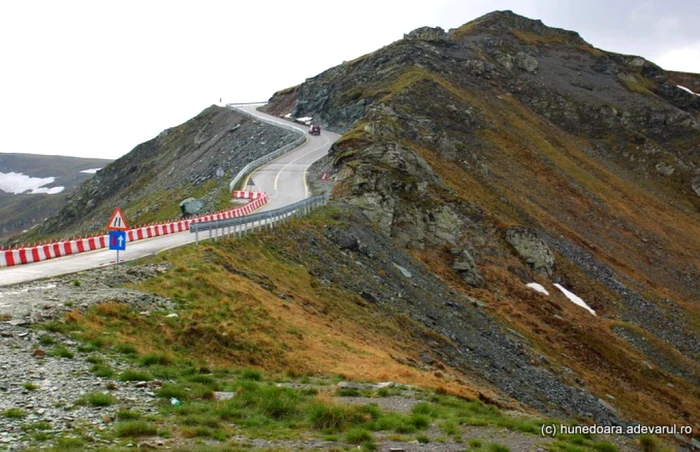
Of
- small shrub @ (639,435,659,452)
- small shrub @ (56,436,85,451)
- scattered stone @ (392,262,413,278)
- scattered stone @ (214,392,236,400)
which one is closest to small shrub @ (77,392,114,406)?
small shrub @ (56,436,85,451)

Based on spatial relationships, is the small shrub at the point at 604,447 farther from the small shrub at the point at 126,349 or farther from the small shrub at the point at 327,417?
the small shrub at the point at 126,349

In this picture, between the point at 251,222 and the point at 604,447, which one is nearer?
the point at 604,447

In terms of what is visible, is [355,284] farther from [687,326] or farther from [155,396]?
[687,326]

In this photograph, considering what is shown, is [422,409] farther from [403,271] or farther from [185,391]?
[403,271]

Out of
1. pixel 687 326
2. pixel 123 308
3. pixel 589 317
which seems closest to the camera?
pixel 123 308

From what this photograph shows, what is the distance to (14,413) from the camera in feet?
28.1

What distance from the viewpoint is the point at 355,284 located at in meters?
23.9

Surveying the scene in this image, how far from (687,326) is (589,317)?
9.86 m

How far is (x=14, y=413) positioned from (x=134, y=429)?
1.76 m

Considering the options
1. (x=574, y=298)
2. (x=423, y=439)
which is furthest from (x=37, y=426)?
(x=574, y=298)

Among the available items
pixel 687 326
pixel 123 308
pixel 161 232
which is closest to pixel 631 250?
pixel 687 326

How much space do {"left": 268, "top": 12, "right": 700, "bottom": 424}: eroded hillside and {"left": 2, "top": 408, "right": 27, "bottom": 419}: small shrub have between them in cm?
1526

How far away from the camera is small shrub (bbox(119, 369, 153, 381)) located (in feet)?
35.3

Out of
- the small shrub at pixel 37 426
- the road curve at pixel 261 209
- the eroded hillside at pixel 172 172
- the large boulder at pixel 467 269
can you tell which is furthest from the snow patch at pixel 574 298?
the small shrub at pixel 37 426
